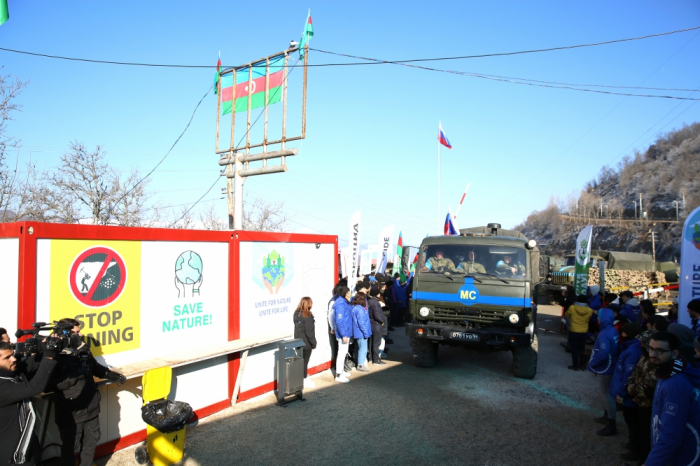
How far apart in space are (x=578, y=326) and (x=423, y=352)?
3141 mm

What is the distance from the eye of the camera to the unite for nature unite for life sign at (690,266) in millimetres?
5996

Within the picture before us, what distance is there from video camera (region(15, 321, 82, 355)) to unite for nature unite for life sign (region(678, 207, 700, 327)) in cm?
718

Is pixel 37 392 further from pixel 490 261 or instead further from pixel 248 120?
pixel 248 120

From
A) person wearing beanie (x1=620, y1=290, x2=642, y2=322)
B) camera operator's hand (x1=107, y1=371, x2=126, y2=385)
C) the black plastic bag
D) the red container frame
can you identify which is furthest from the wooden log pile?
camera operator's hand (x1=107, y1=371, x2=126, y2=385)

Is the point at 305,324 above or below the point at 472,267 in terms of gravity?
below

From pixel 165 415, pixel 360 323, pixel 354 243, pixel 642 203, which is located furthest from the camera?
pixel 642 203

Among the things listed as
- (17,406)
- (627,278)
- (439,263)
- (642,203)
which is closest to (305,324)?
(439,263)

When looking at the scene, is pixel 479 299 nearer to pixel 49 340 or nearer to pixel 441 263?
pixel 441 263

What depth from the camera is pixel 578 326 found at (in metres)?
9.12

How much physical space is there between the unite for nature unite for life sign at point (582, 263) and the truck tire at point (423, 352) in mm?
5276

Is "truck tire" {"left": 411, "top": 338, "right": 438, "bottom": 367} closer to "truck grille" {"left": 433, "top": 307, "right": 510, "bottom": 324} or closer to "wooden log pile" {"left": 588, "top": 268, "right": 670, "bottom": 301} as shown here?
"truck grille" {"left": 433, "top": 307, "right": 510, "bottom": 324}

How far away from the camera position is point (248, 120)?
14188 millimetres

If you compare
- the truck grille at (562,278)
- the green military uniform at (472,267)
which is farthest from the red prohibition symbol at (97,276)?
the truck grille at (562,278)

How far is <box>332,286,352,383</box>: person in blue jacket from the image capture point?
8172 millimetres
